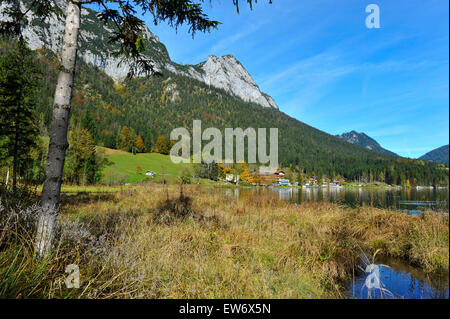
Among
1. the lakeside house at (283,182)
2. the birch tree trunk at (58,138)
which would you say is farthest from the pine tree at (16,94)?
the lakeside house at (283,182)

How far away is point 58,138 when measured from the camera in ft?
10.6

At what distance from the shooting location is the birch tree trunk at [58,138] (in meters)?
3.03

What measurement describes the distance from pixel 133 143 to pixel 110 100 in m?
83.8

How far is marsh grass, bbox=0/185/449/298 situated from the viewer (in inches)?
101

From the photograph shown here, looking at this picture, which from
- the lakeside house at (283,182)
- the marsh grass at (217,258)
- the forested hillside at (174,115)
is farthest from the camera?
the forested hillside at (174,115)

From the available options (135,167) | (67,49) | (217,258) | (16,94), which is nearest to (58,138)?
(67,49)

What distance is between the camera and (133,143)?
84312mm

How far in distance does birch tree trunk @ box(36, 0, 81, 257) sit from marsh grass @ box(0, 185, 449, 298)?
0.24 metres

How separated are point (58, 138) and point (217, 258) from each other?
351 cm

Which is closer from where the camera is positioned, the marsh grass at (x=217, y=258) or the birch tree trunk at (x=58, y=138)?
the marsh grass at (x=217, y=258)

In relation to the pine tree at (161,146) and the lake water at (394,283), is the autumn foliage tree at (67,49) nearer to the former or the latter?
the lake water at (394,283)

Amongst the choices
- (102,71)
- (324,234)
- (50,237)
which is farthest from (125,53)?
(102,71)

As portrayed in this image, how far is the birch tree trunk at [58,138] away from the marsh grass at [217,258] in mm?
242
